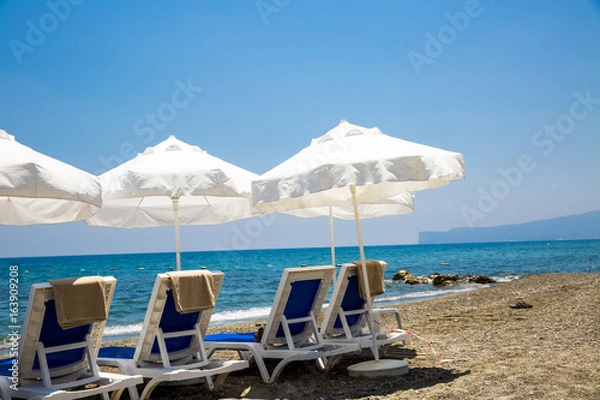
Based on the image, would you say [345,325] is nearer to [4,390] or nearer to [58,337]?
[58,337]

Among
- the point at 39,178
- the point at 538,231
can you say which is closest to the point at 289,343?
the point at 39,178

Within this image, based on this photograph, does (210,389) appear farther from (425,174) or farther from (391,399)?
(425,174)

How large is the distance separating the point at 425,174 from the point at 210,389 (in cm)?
264

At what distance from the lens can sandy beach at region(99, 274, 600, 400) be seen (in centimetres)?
460

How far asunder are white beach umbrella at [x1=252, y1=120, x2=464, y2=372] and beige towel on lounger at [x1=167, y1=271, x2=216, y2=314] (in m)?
1.08

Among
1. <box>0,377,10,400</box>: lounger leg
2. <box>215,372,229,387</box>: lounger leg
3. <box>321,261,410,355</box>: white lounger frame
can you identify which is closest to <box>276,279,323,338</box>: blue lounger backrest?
<box>321,261,410,355</box>: white lounger frame

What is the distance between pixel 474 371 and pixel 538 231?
7898 inches

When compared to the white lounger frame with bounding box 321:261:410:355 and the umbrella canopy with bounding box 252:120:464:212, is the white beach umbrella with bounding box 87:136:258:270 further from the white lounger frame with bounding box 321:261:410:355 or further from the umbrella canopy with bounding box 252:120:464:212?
the white lounger frame with bounding box 321:261:410:355

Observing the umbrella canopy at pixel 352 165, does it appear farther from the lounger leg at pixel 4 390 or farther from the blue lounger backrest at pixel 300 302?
the lounger leg at pixel 4 390

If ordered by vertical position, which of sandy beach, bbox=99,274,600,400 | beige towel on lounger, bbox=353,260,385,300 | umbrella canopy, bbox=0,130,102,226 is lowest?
sandy beach, bbox=99,274,600,400

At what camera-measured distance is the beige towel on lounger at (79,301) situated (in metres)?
4.11

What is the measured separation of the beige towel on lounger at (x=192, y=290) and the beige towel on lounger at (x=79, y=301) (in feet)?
1.88

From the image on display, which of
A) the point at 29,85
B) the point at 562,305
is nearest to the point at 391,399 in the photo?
the point at 562,305

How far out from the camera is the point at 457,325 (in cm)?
892
